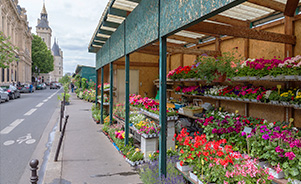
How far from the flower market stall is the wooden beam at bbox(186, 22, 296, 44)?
16 millimetres

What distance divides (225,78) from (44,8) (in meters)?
129

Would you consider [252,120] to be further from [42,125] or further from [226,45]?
[42,125]

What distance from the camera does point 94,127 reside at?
29.5 feet

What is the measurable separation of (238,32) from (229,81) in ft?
4.46

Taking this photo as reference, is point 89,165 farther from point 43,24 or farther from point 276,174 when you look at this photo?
point 43,24

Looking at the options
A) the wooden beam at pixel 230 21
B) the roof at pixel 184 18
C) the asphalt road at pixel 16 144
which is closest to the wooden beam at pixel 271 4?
the roof at pixel 184 18

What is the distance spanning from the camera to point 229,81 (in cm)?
491

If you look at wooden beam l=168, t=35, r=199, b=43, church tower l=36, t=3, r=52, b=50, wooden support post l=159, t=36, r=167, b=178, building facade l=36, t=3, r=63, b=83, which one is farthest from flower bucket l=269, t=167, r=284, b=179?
church tower l=36, t=3, r=52, b=50

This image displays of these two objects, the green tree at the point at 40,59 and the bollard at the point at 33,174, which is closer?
the bollard at the point at 33,174

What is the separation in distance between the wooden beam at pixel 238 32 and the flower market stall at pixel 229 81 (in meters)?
0.02

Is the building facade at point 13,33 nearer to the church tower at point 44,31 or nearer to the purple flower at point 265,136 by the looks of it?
the purple flower at point 265,136

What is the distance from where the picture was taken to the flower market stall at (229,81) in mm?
2629

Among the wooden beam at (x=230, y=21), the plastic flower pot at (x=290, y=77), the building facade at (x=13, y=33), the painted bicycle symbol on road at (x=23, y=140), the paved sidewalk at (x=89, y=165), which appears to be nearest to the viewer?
the plastic flower pot at (x=290, y=77)

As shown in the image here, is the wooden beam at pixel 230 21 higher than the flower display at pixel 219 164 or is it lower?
higher
